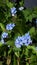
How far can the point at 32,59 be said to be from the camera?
9.46 ft

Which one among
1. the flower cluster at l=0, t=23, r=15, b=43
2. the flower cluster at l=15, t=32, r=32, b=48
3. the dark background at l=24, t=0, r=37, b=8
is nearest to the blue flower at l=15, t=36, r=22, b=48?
the flower cluster at l=15, t=32, r=32, b=48

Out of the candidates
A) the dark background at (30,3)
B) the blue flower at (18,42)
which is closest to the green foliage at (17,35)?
the blue flower at (18,42)

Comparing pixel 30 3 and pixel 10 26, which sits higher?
pixel 30 3

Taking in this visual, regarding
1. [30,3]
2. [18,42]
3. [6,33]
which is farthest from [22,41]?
[30,3]

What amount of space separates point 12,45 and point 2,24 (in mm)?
313

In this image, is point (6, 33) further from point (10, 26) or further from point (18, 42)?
point (18, 42)

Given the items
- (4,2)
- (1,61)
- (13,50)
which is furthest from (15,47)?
(4,2)

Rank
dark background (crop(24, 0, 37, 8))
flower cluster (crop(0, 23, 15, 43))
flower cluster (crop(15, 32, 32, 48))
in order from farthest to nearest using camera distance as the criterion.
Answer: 1. dark background (crop(24, 0, 37, 8))
2. flower cluster (crop(0, 23, 15, 43))
3. flower cluster (crop(15, 32, 32, 48))

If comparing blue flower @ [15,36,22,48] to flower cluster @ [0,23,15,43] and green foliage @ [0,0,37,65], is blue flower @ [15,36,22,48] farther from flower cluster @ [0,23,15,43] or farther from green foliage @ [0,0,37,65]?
flower cluster @ [0,23,15,43]

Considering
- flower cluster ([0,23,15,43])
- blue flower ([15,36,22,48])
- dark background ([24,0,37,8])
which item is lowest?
blue flower ([15,36,22,48])

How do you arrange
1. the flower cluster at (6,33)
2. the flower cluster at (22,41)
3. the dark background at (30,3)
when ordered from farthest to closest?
the dark background at (30,3) < the flower cluster at (6,33) < the flower cluster at (22,41)

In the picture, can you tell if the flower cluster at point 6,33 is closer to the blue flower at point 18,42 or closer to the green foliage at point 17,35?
the green foliage at point 17,35

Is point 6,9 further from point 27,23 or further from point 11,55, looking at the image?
point 11,55

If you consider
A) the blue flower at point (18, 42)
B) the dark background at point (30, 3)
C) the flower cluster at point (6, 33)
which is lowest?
the blue flower at point (18, 42)
